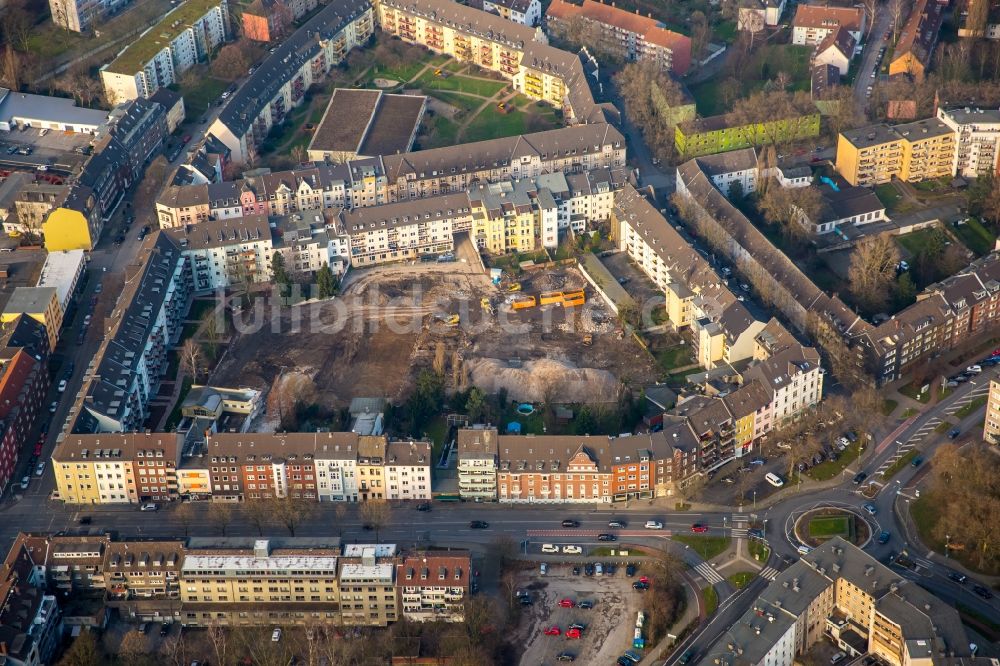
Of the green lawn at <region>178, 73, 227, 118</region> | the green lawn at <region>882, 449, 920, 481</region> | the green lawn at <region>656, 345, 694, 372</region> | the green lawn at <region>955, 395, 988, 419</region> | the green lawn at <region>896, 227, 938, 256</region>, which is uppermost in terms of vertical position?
the green lawn at <region>955, 395, 988, 419</region>

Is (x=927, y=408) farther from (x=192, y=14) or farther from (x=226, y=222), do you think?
(x=192, y=14)

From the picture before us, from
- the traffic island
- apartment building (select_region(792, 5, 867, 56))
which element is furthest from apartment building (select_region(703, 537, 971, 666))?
apartment building (select_region(792, 5, 867, 56))

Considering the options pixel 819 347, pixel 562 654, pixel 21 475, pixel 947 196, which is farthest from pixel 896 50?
pixel 21 475

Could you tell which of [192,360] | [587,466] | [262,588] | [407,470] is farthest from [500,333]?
[262,588]

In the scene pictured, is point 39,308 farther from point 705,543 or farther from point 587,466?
point 705,543

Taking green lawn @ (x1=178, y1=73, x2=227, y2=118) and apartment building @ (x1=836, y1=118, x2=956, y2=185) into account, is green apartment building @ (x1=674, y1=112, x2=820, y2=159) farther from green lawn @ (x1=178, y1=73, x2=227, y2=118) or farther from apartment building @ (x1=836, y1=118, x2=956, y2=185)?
green lawn @ (x1=178, y1=73, x2=227, y2=118)

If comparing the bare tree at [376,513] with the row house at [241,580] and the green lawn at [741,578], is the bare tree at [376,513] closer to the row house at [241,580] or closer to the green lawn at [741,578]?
the row house at [241,580]
